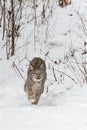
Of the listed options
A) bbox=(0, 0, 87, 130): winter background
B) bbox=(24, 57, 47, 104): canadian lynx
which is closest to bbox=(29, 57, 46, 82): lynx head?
bbox=(24, 57, 47, 104): canadian lynx

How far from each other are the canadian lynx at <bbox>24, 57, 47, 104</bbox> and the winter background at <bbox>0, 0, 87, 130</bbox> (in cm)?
14

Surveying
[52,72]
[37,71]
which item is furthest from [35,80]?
[52,72]

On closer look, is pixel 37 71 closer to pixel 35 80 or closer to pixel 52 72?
pixel 35 80

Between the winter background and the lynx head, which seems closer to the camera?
the winter background

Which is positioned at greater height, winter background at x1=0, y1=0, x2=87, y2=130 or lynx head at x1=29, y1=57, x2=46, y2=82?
lynx head at x1=29, y1=57, x2=46, y2=82

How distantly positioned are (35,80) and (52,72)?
2039 mm

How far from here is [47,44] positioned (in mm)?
9320

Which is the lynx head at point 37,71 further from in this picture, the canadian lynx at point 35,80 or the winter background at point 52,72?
the winter background at point 52,72

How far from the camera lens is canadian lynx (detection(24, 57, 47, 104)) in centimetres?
626

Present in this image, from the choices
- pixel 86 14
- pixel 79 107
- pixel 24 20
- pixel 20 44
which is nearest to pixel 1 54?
pixel 20 44

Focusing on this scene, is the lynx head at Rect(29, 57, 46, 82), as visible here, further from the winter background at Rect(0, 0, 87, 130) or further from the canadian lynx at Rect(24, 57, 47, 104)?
the winter background at Rect(0, 0, 87, 130)

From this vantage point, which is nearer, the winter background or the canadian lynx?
the winter background

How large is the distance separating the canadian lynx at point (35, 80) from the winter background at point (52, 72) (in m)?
0.14

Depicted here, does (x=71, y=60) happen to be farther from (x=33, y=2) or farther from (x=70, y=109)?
(x=70, y=109)
